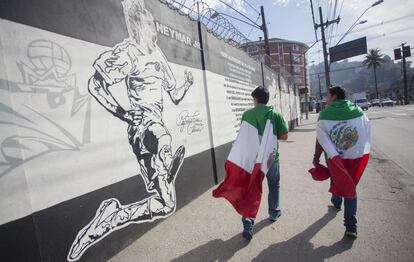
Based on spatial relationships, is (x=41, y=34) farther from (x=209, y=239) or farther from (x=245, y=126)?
(x=209, y=239)

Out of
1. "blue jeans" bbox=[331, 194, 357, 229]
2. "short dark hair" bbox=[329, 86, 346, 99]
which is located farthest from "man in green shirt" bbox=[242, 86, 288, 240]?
"blue jeans" bbox=[331, 194, 357, 229]

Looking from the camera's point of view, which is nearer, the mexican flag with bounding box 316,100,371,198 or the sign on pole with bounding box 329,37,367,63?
the mexican flag with bounding box 316,100,371,198

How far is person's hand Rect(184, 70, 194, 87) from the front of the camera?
5.23m

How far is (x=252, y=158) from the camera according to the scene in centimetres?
369

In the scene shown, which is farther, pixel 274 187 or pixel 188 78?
pixel 188 78

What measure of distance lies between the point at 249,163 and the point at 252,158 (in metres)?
→ 0.07

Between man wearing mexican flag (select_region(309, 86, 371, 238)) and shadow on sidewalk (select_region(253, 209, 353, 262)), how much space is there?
0.29 metres

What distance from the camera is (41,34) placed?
268 cm

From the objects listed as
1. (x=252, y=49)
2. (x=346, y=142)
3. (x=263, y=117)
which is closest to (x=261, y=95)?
(x=263, y=117)

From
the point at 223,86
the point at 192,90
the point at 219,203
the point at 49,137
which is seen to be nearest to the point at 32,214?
the point at 49,137

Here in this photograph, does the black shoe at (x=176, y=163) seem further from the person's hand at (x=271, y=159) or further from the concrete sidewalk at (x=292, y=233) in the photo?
the person's hand at (x=271, y=159)
